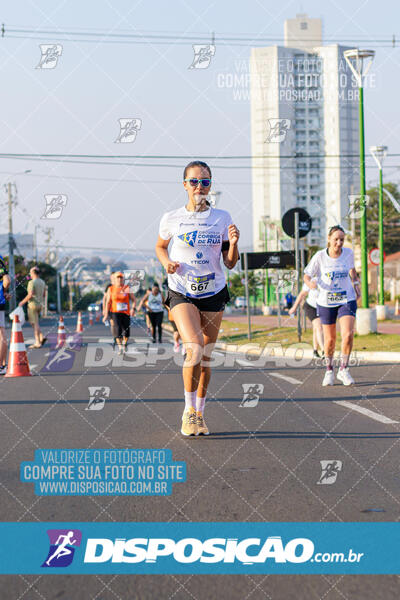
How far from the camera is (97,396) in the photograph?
936 cm

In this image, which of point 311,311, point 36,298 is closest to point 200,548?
point 311,311

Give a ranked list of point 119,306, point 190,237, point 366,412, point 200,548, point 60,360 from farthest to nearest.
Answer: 1. point 119,306
2. point 60,360
3. point 366,412
4. point 190,237
5. point 200,548

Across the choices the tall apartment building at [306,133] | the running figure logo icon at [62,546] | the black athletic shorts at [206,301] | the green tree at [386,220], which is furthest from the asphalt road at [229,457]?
the tall apartment building at [306,133]

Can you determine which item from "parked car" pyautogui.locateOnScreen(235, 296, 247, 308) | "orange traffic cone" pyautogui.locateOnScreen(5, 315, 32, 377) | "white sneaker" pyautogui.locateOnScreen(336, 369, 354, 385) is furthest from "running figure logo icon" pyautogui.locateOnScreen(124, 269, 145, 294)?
"parked car" pyautogui.locateOnScreen(235, 296, 247, 308)

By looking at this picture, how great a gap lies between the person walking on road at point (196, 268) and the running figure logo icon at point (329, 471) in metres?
1.40

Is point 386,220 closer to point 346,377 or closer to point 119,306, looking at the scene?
point 119,306

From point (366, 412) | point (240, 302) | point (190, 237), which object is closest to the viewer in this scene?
point (190, 237)

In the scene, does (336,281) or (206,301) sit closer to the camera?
(206,301)

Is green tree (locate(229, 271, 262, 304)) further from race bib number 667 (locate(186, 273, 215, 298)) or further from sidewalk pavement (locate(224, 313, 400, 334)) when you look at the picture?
race bib number 667 (locate(186, 273, 215, 298))

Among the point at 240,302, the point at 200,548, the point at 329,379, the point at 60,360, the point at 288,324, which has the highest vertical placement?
the point at 200,548

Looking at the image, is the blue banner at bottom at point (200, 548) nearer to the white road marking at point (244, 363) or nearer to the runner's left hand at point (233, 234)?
the runner's left hand at point (233, 234)

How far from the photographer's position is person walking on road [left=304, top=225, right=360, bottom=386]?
991cm

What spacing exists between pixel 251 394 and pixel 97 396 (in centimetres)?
173

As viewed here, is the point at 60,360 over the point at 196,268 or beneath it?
beneath
